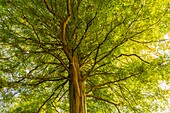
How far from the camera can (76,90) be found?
16.3 feet

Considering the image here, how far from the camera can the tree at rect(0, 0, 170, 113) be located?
4.45 m

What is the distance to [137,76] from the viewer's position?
4.81 meters

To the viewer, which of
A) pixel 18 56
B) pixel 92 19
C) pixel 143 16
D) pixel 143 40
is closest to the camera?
pixel 92 19

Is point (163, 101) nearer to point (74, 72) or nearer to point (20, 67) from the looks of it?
point (74, 72)

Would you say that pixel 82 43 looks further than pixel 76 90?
Yes

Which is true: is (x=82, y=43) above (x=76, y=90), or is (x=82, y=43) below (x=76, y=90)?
above

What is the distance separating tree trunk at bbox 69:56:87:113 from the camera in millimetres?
4773

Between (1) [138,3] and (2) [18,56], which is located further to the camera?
(2) [18,56]

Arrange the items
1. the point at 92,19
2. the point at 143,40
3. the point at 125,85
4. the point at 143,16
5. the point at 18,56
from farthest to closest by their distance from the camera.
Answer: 1. the point at 125,85
2. the point at 143,40
3. the point at 18,56
4. the point at 143,16
5. the point at 92,19

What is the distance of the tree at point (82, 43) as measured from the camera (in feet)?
14.6

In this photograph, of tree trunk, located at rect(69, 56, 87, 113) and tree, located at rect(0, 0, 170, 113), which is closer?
tree, located at rect(0, 0, 170, 113)

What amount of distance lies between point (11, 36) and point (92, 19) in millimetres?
1733

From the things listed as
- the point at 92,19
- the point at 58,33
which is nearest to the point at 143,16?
the point at 92,19

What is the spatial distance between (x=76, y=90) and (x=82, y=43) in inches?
40.4
